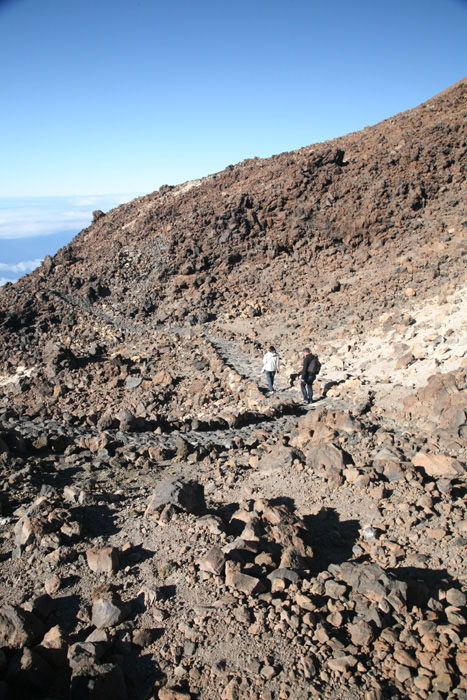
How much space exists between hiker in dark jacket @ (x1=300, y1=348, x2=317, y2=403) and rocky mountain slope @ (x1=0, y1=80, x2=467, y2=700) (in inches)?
9.8

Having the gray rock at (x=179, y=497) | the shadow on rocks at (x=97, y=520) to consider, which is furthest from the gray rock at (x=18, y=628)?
the gray rock at (x=179, y=497)

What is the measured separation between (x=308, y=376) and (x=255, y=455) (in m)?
3.04

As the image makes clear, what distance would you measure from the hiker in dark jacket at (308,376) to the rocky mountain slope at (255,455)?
0.81ft

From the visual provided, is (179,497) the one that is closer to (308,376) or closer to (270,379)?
(308,376)

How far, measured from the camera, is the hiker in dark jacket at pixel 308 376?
30.5 ft

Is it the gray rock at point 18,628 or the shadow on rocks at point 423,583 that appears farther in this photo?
the shadow on rocks at point 423,583

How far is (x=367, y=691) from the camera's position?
2.80 metres

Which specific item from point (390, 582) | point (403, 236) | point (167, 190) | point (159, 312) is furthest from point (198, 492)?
point (167, 190)

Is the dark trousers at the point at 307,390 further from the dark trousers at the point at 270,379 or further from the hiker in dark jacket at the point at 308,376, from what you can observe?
the dark trousers at the point at 270,379

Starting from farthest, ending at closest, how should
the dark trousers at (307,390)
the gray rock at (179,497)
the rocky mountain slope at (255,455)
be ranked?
the dark trousers at (307,390) → the gray rock at (179,497) → the rocky mountain slope at (255,455)

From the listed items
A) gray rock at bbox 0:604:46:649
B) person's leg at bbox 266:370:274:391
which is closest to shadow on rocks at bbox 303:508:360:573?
gray rock at bbox 0:604:46:649

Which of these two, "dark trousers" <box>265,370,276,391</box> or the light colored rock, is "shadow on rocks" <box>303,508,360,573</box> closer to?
the light colored rock

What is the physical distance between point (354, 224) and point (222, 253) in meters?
5.01

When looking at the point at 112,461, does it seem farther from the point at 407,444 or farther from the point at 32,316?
the point at 32,316
